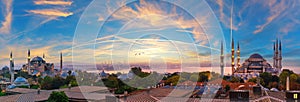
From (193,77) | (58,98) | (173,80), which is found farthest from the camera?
(193,77)

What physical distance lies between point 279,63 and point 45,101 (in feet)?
51.0

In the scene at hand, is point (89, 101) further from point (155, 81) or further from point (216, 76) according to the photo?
point (216, 76)

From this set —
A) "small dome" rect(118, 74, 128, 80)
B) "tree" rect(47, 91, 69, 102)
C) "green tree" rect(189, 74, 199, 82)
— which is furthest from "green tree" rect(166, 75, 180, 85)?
"tree" rect(47, 91, 69, 102)

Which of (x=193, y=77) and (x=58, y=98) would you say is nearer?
(x=58, y=98)

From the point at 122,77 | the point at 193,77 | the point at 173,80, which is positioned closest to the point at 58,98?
the point at 122,77

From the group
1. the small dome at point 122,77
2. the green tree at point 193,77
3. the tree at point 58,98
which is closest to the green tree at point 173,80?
the green tree at point 193,77

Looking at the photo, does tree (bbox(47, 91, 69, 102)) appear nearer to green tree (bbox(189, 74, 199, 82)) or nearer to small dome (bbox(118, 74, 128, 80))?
small dome (bbox(118, 74, 128, 80))

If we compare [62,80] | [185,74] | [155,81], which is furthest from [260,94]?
[62,80]

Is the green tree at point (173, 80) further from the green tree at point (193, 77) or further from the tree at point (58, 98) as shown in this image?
the tree at point (58, 98)

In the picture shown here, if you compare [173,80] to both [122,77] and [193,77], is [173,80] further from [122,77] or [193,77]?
[193,77]

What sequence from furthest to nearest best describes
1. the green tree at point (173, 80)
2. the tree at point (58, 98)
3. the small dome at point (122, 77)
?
1. the green tree at point (173, 80)
2. the small dome at point (122, 77)
3. the tree at point (58, 98)

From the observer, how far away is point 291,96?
18.7 ft

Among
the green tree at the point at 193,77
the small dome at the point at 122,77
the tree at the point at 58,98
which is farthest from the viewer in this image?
the green tree at the point at 193,77

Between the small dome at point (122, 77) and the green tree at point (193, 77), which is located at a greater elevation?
the small dome at point (122, 77)
